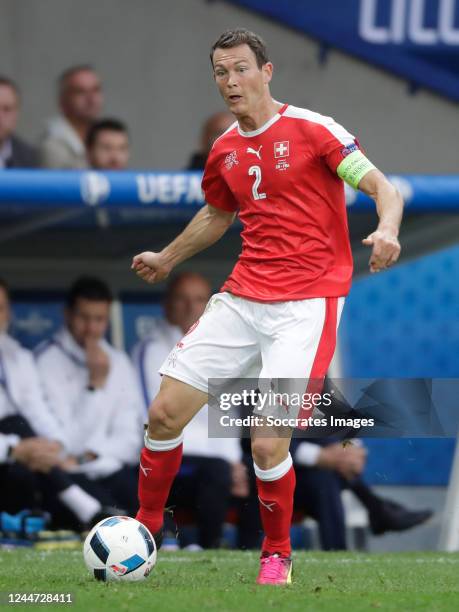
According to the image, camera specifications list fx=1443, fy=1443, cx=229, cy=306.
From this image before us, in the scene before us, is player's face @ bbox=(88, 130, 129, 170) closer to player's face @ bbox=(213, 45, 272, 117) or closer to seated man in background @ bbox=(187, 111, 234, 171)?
seated man in background @ bbox=(187, 111, 234, 171)

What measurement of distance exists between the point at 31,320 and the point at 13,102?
1.45 metres

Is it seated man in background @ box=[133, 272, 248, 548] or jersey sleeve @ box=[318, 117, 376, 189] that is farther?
seated man in background @ box=[133, 272, 248, 548]

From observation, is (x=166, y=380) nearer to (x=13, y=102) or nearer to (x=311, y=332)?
(x=311, y=332)

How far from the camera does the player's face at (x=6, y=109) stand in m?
9.12

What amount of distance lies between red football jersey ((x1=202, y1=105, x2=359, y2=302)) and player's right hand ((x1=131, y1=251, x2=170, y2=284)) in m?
0.37

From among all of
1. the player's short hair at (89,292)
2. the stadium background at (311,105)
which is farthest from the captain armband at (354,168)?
the stadium background at (311,105)

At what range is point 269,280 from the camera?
5539mm

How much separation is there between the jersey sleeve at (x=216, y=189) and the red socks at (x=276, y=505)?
3.69 ft

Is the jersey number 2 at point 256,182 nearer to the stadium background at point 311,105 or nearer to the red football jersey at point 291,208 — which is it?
the red football jersey at point 291,208

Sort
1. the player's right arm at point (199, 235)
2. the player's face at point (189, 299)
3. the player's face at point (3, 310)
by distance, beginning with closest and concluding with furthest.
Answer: the player's right arm at point (199, 235)
the player's face at point (3, 310)
the player's face at point (189, 299)

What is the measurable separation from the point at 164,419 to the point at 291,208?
943 mm

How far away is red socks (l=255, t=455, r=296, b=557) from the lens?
5.39 metres

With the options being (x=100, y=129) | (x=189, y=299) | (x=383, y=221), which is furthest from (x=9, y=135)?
(x=383, y=221)

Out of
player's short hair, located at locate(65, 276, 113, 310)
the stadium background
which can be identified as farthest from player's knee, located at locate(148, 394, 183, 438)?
the stadium background
